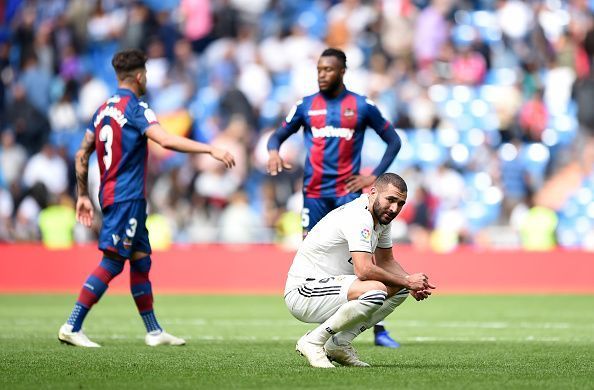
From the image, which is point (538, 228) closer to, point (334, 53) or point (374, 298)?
point (334, 53)

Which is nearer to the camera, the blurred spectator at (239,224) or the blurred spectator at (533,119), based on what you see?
the blurred spectator at (239,224)

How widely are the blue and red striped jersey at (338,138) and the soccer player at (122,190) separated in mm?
1345

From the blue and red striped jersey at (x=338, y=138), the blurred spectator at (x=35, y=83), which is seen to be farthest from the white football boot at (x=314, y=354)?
the blurred spectator at (x=35, y=83)

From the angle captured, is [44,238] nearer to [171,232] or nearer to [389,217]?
[171,232]

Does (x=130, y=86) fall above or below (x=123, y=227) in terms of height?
above

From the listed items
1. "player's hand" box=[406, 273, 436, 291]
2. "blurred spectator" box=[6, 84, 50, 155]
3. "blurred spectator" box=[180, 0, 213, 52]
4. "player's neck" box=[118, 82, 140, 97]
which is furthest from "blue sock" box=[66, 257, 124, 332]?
"blurred spectator" box=[180, 0, 213, 52]

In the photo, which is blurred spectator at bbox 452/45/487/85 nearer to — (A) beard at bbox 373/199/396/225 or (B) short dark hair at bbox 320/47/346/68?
(B) short dark hair at bbox 320/47/346/68

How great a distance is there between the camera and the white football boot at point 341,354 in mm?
8297

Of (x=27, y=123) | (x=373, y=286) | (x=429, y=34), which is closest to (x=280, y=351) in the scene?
(x=373, y=286)

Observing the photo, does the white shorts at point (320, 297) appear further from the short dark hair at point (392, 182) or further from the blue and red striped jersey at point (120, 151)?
the blue and red striped jersey at point (120, 151)

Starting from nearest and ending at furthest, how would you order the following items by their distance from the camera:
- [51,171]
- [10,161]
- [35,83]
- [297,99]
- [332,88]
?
[332,88] < [51,171] < [10,161] < [297,99] < [35,83]

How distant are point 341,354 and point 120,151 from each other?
2944 mm

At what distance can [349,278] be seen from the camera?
8188 millimetres

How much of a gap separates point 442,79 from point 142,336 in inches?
511
